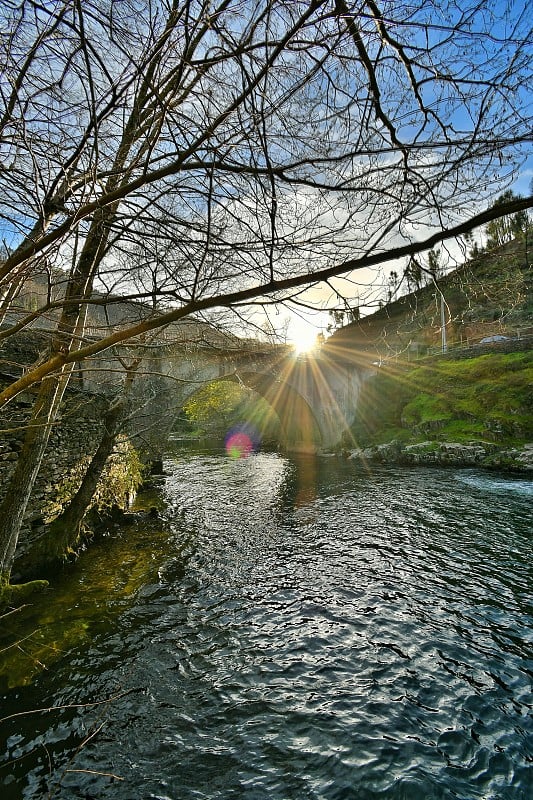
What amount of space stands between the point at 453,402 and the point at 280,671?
16.8 m

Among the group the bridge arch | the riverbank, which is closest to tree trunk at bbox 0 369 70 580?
the riverbank

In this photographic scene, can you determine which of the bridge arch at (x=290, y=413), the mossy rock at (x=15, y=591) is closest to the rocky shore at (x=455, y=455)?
the bridge arch at (x=290, y=413)

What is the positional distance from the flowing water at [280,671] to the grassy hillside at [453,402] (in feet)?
28.1

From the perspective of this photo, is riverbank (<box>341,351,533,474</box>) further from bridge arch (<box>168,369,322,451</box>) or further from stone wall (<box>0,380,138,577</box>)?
stone wall (<box>0,380,138,577</box>)

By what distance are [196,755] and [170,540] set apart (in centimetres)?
536

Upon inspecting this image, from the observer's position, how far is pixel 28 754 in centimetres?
320

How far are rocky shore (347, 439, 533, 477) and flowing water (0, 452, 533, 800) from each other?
6.22 m

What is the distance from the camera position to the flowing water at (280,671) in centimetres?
307

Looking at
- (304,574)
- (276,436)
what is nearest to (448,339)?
(276,436)

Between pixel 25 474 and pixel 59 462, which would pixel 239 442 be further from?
pixel 25 474

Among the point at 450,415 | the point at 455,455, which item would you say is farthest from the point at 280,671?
the point at 450,415

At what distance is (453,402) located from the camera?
18.4 metres

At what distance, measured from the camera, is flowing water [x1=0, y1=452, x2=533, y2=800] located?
3.07m

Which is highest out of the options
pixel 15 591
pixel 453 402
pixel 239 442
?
pixel 15 591
